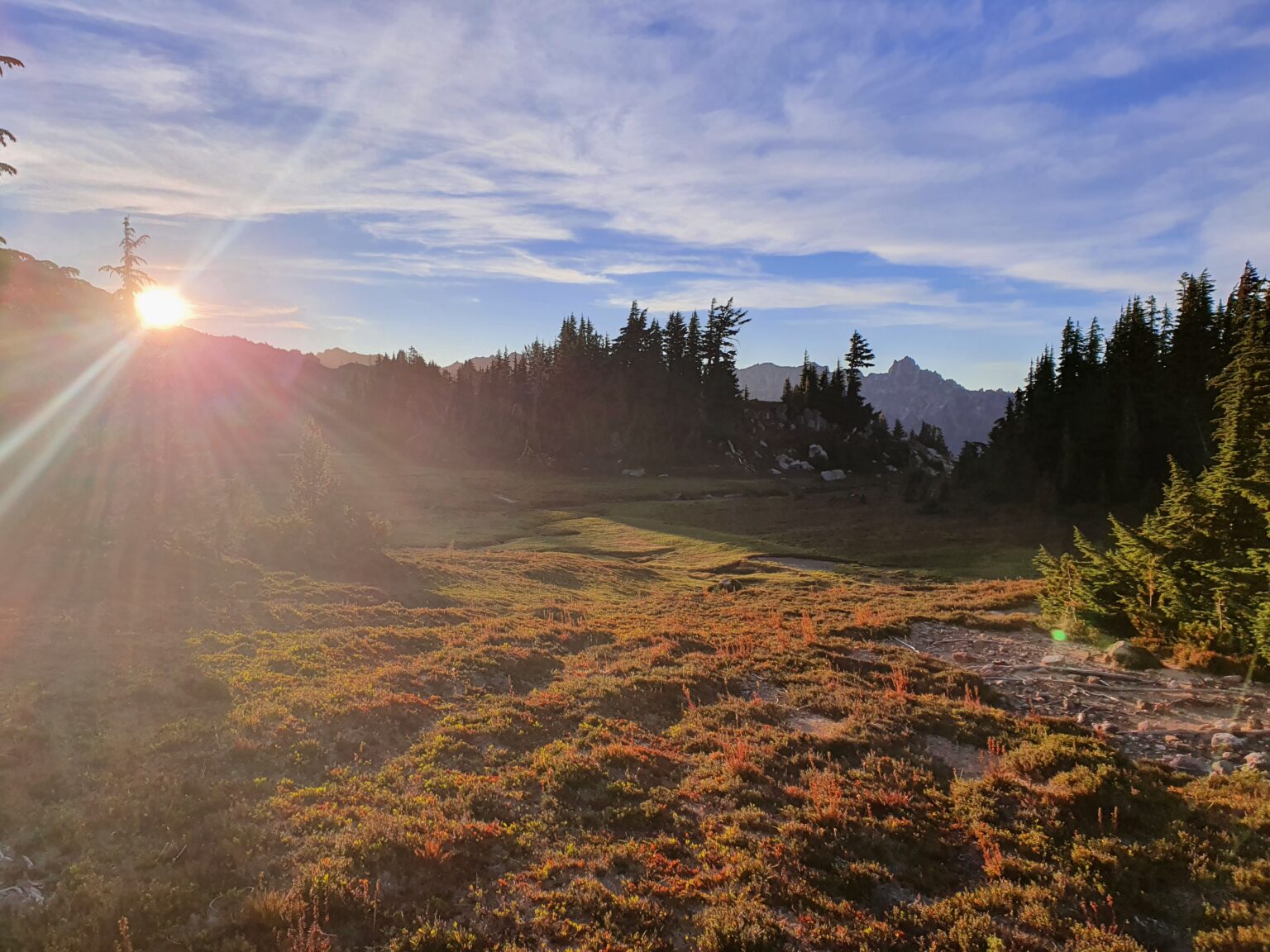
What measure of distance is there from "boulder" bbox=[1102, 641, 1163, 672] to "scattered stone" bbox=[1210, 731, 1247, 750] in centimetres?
565

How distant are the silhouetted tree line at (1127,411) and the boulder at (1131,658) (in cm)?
4522

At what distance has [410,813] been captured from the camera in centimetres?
1032

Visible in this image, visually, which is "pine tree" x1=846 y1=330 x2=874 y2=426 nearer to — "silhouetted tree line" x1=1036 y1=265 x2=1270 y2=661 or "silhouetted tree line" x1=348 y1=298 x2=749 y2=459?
"silhouetted tree line" x1=348 y1=298 x2=749 y2=459

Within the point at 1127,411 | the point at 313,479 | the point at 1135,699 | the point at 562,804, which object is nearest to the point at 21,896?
the point at 562,804

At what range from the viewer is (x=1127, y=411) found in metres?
62.0

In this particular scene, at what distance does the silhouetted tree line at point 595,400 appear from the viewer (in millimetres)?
130875

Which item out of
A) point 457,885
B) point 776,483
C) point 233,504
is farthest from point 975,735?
point 776,483

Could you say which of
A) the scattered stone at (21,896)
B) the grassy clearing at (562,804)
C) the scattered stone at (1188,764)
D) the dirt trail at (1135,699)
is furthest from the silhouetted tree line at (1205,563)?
the scattered stone at (21,896)

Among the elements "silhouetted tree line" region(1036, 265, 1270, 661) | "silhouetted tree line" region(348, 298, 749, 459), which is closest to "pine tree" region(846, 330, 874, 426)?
"silhouetted tree line" region(348, 298, 749, 459)

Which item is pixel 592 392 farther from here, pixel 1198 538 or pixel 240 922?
pixel 240 922

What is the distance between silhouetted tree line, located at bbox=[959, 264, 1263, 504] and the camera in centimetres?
6103

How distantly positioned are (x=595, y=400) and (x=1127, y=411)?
9508cm

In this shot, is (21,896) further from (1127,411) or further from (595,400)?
(595,400)

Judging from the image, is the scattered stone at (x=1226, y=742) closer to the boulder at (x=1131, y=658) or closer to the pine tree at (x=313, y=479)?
the boulder at (x=1131, y=658)
